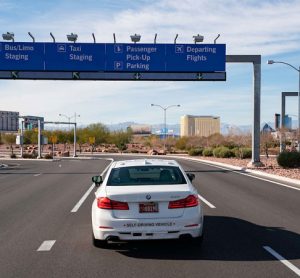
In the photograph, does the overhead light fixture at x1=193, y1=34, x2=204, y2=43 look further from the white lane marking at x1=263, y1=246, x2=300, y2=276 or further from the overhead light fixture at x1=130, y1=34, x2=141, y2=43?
the white lane marking at x1=263, y1=246, x2=300, y2=276

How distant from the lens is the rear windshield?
27.8ft

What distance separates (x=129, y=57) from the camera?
32.9m

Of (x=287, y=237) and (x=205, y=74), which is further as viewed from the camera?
(x=205, y=74)

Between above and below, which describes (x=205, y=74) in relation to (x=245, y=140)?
above

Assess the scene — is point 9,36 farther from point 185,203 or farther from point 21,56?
point 185,203

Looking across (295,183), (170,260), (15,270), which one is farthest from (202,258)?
(295,183)

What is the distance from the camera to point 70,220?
1155 centimetres

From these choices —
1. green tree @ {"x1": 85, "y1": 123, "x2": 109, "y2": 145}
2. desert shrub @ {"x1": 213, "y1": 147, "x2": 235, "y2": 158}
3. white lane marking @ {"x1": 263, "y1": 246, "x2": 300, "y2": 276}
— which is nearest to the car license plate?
white lane marking @ {"x1": 263, "y1": 246, "x2": 300, "y2": 276}

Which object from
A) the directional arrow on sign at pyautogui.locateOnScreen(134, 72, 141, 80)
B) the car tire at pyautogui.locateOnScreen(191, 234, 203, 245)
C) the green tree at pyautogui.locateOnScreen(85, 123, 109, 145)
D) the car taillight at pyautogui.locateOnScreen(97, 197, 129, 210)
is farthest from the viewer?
the green tree at pyautogui.locateOnScreen(85, 123, 109, 145)

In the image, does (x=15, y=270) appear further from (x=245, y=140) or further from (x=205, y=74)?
(x=245, y=140)

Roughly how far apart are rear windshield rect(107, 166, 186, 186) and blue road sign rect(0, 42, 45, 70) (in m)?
25.2

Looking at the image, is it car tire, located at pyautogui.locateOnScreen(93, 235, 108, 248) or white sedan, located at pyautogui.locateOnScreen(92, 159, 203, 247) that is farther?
car tire, located at pyautogui.locateOnScreen(93, 235, 108, 248)

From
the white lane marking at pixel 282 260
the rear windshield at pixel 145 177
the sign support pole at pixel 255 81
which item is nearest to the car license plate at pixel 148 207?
the rear windshield at pixel 145 177

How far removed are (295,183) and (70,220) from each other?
13528 millimetres
